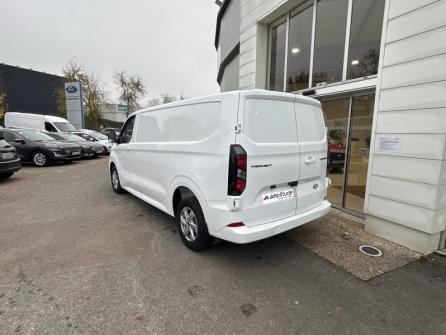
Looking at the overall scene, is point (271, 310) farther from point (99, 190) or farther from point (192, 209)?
point (99, 190)

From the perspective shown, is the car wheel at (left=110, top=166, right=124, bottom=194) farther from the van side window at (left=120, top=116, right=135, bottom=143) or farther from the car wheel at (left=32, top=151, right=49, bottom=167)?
the car wheel at (left=32, top=151, right=49, bottom=167)

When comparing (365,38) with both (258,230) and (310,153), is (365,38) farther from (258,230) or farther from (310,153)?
(258,230)

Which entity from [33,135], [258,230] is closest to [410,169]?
[258,230]

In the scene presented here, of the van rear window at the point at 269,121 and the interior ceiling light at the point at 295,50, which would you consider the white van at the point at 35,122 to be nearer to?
the interior ceiling light at the point at 295,50

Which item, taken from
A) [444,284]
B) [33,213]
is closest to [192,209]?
[444,284]

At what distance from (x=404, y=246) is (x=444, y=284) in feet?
2.77

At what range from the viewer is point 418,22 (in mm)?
3203

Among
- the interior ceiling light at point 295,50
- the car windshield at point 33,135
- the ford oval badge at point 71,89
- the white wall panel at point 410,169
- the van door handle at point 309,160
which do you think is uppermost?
the ford oval badge at point 71,89

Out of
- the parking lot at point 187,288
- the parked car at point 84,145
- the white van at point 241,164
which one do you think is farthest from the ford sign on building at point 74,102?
the white van at point 241,164

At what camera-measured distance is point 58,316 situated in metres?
2.19

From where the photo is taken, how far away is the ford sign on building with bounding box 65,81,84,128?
21.5 meters

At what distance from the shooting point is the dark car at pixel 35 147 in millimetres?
9867

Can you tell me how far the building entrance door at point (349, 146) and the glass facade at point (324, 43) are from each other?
0.52 meters

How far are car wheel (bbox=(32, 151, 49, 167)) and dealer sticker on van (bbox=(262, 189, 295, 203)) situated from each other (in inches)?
414
